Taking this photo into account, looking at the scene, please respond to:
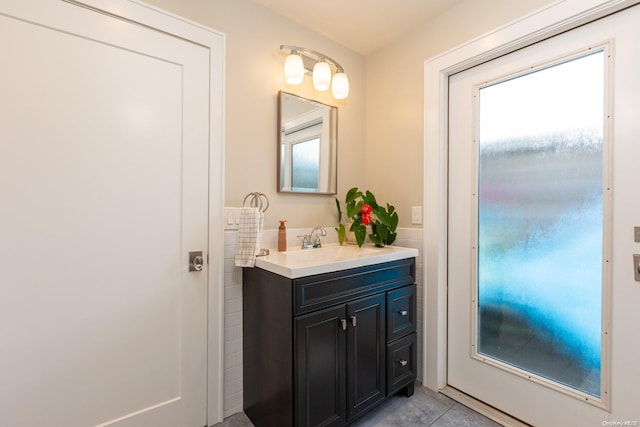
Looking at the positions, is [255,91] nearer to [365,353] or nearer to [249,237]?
[249,237]

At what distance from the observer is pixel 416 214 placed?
6.69 feet

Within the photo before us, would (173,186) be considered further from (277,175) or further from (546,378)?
(546,378)

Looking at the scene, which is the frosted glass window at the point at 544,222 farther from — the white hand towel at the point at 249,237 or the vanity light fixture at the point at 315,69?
the white hand towel at the point at 249,237

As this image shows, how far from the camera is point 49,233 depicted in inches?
48.7

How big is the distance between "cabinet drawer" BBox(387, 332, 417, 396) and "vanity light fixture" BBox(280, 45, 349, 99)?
166cm

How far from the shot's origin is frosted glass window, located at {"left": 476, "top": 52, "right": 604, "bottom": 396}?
1.40 metres

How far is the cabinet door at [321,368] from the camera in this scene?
1322mm

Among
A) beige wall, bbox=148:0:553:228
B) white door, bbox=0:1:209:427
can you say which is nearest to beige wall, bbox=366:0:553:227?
beige wall, bbox=148:0:553:228

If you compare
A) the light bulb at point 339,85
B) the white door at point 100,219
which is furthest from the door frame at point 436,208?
the white door at point 100,219

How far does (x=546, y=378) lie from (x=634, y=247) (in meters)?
0.78

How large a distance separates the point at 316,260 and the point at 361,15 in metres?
1.59

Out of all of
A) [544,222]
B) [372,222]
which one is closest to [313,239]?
[372,222]

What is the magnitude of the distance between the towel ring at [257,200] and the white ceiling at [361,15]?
46.1 inches

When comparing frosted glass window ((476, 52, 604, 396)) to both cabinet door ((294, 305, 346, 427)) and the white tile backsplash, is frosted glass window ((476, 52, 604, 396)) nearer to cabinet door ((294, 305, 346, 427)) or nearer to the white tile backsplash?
cabinet door ((294, 305, 346, 427))
